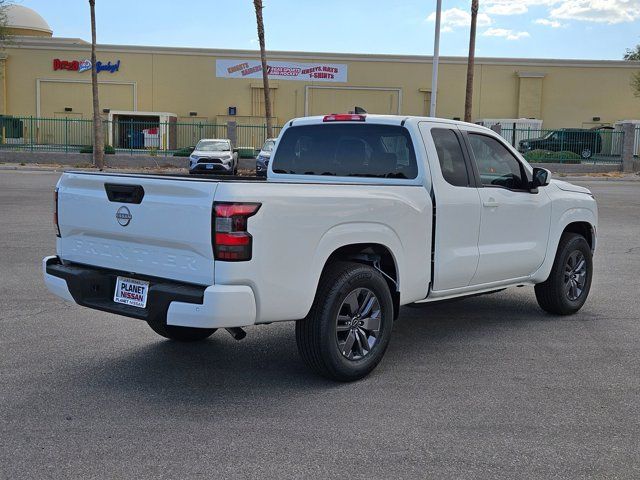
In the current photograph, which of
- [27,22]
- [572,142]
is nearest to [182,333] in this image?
[572,142]

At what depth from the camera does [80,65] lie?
5181 cm

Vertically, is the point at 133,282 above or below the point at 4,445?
above

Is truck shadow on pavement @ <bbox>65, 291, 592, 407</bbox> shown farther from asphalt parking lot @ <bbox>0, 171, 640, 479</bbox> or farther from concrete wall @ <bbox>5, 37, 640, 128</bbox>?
concrete wall @ <bbox>5, 37, 640, 128</bbox>

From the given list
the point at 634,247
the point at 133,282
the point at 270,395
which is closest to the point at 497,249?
the point at 270,395

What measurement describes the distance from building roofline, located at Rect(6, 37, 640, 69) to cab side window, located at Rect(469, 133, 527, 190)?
46991 millimetres

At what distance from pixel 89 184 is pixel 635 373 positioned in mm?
4329

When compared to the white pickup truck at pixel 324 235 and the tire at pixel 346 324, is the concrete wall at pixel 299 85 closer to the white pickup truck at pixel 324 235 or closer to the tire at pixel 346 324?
the white pickup truck at pixel 324 235

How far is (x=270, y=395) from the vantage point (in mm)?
5102

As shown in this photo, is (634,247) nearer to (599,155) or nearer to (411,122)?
(411,122)

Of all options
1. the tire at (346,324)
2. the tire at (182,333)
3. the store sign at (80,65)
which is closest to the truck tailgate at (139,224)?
the tire at (346,324)

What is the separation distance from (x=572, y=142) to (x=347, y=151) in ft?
123

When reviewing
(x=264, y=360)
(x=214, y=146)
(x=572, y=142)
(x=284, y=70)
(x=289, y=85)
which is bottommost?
(x=264, y=360)

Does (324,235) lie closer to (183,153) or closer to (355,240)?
(355,240)

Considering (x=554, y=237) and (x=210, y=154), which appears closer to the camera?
(x=554, y=237)
